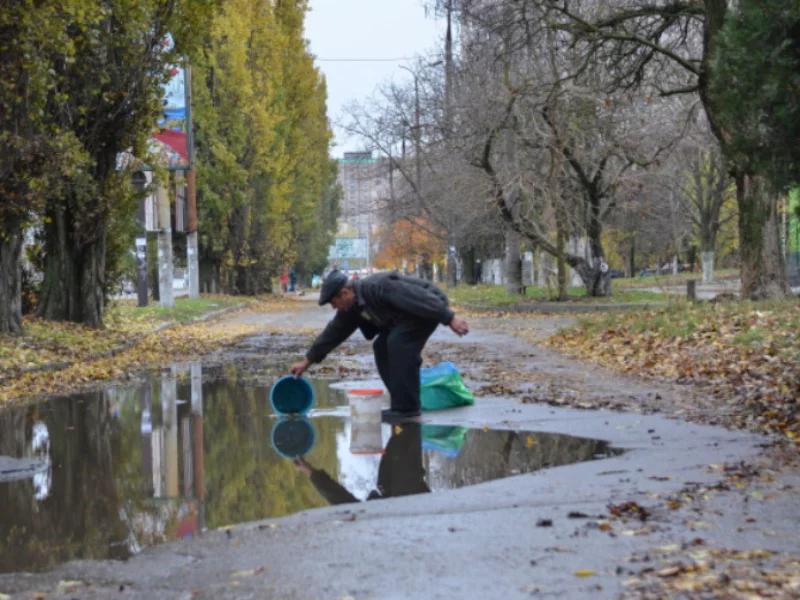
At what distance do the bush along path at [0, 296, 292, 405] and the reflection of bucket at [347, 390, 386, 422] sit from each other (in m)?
5.45

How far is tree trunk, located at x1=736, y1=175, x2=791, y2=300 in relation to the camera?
22203 millimetres

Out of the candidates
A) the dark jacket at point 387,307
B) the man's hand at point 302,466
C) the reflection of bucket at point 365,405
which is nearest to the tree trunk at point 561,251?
the dark jacket at point 387,307

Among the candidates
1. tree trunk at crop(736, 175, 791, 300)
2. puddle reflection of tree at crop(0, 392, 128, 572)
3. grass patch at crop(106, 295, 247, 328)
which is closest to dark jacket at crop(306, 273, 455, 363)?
puddle reflection of tree at crop(0, 392, 128, 572)

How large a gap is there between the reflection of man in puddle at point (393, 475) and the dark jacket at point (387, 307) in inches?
41.6

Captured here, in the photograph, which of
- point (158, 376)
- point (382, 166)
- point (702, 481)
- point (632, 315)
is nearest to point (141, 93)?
point (158, 376)

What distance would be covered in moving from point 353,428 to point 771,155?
4.24 meters

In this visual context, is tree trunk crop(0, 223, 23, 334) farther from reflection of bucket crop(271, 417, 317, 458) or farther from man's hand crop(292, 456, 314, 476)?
man's hand crop(292, 456, 314, 476)

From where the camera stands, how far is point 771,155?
380 inches

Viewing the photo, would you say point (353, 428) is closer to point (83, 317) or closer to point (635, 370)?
point (635, 370)

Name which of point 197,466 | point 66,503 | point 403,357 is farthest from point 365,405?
point 66,503

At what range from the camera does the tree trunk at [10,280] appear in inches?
787

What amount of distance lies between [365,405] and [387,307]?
98cm

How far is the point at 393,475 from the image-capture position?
7.80 meters

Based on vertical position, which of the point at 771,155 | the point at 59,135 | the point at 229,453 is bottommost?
the point at 229,453
